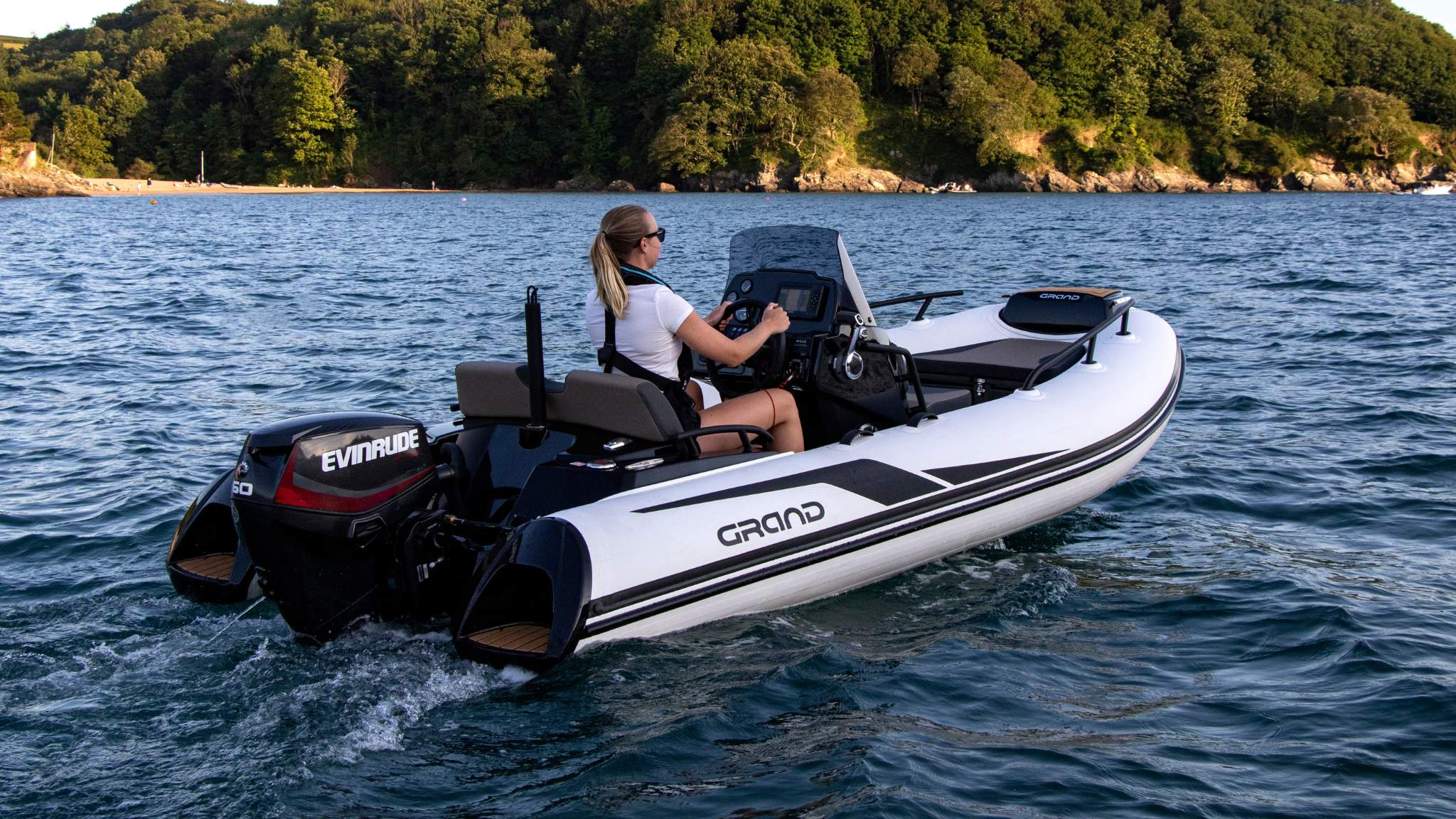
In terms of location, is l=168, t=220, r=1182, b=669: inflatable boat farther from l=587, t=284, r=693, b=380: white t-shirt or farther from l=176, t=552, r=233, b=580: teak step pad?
l=587, t=284, r=693, b=380: white t-shirt

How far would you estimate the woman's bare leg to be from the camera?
5449mm

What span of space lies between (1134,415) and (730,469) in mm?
2874

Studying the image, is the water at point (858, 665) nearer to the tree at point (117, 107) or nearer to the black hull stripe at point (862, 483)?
the black hull stripe at point (862, 483)

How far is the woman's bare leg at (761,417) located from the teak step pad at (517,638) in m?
1.34

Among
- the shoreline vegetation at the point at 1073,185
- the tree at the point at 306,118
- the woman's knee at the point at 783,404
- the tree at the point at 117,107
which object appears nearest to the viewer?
the woman's knee at the point at 783,404

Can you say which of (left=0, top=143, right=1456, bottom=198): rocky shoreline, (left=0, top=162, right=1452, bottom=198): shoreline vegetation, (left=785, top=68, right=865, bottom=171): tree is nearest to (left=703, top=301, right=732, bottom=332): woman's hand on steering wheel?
(left=0, top=162, right=1452, bottom=198): shoreline vegetation

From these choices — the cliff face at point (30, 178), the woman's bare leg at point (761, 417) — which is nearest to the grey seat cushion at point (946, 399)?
the woman's bare leg at point (761, 417)

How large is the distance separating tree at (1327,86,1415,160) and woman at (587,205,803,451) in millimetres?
88853

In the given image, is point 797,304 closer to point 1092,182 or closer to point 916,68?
point 1092,182

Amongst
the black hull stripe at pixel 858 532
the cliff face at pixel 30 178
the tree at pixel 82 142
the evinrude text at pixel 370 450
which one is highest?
the tree at pixel 82 142

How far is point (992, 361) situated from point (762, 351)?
2.40 meters

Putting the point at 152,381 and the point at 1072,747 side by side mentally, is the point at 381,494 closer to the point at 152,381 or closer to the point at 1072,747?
the point at 1072,747

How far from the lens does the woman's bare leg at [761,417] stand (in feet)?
17.9

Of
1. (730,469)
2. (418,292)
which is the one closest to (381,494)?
(730,469)
